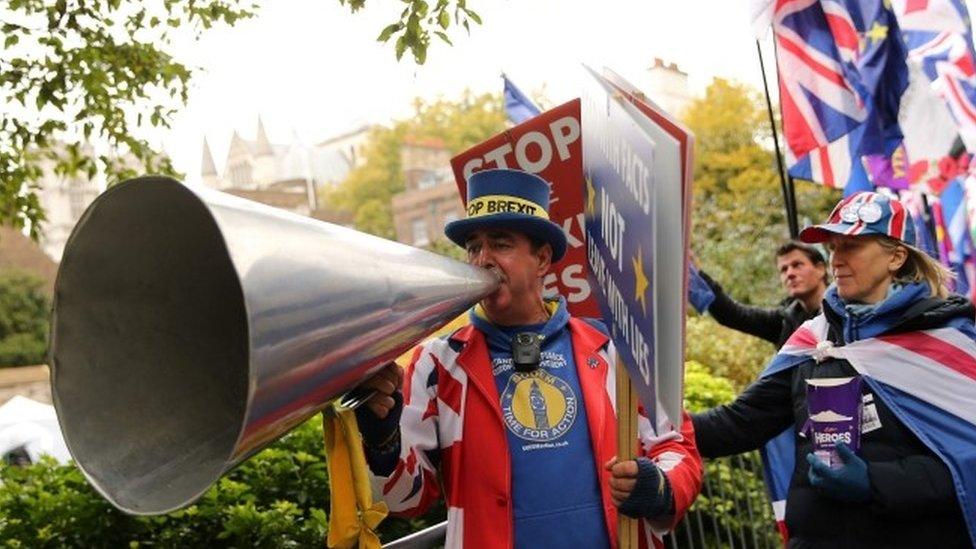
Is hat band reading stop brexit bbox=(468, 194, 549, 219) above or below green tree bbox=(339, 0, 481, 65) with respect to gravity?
below

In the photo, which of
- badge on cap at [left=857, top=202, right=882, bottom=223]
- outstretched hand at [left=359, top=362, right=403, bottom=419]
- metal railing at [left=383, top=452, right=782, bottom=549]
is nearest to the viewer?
outstretched hand at [left=359, top=362, right=403, bottom=419]

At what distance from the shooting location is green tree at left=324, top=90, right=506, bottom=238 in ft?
239

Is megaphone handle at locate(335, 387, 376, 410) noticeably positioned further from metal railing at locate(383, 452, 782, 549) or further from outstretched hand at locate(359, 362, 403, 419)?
metal railing at locate(383, 452, 782, 549)

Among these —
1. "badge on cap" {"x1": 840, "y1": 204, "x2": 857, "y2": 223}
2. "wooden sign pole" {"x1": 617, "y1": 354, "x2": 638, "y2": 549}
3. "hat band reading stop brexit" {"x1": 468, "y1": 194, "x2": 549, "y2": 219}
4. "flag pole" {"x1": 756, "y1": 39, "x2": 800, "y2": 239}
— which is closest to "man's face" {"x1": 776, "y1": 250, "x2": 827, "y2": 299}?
"flag pole" {"x1": 756, "y1": 39, "x2": 800, "y2": 239}

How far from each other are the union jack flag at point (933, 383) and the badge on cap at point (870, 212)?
361 mm

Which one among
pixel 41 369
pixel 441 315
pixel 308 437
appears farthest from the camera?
pixel 41 369

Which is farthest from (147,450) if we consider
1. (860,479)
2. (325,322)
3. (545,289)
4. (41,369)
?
(41,369)

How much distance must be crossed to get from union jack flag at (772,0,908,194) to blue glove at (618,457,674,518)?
603 cm

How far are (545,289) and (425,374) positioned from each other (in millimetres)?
1302

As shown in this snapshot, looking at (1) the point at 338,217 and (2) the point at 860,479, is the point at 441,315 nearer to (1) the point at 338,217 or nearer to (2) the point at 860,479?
(2) the point at 860,479

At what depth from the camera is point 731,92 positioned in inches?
1703

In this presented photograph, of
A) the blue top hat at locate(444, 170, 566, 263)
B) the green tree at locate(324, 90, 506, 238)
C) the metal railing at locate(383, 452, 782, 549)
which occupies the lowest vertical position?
the metal railing at locate(383, 452, 782, 549)

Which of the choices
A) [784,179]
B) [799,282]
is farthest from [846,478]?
[784,179]

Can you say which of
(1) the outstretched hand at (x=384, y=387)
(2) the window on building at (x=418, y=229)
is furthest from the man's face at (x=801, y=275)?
(2) the window on building at (x=418, y=229)
